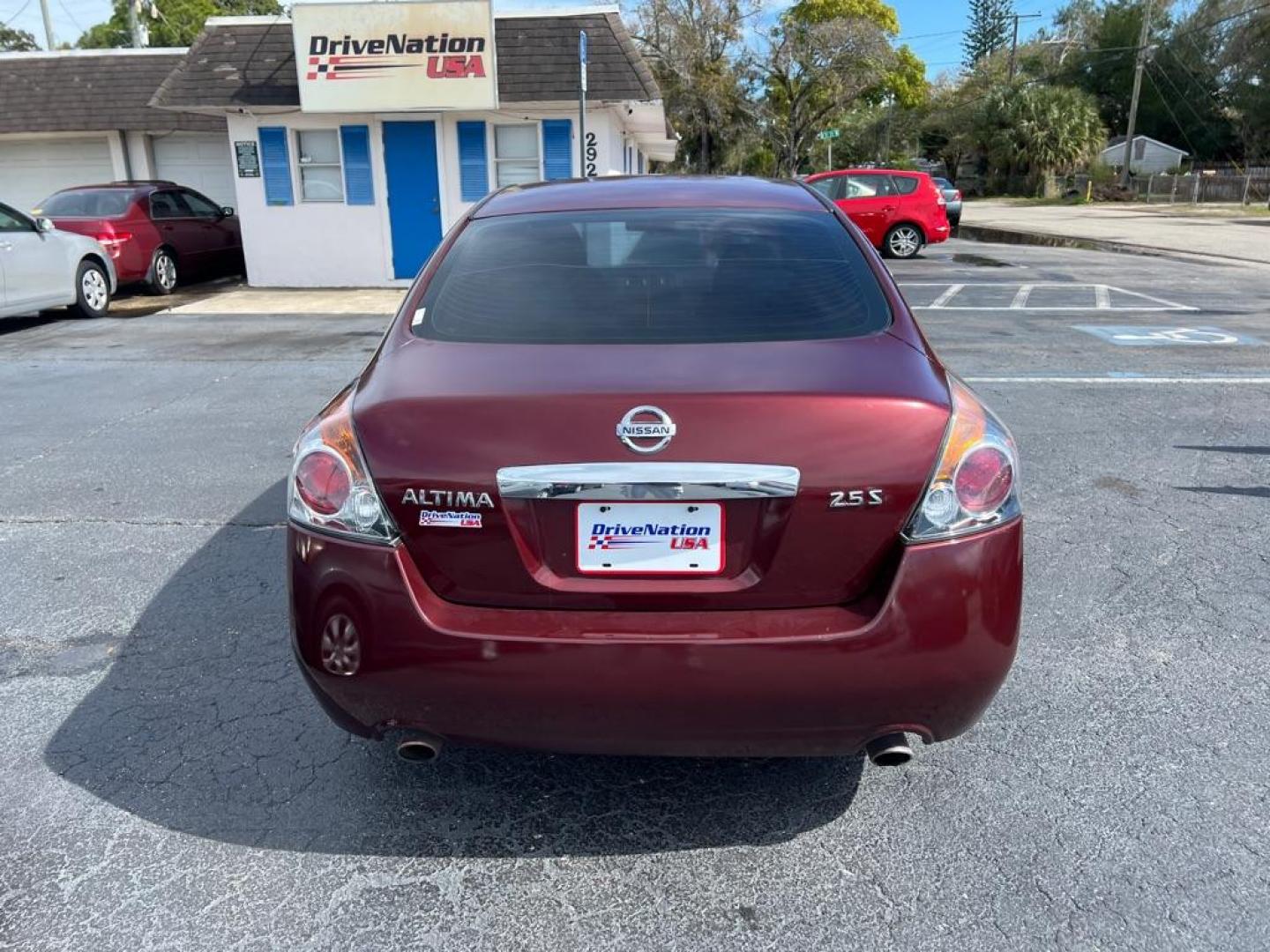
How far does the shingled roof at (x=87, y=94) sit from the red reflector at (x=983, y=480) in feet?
62.6

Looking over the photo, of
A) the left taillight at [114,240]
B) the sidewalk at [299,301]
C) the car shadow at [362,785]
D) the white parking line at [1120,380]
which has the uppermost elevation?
the left taillight at [114,240]

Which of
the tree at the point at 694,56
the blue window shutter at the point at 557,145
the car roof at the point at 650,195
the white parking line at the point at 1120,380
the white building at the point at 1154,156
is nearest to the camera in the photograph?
the car roof at the point at 650,195

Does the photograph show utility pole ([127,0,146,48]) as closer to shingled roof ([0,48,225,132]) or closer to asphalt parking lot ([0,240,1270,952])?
shingled roof ([0,48,225,132])

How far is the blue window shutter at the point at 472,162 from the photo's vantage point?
14.7 meters

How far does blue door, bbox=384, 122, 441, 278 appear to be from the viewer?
14820 mm

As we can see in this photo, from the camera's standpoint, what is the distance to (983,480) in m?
2.35

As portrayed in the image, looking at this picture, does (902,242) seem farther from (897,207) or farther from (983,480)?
(983,480)

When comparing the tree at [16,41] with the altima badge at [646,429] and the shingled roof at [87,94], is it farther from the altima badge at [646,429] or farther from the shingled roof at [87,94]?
the altima badge at [646,429]

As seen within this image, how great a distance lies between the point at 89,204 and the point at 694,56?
1131 inches

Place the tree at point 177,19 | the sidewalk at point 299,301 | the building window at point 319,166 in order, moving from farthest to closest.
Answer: the tree at point 177,19 → the building window at point 319,166 → the sidewalk at point 299,301

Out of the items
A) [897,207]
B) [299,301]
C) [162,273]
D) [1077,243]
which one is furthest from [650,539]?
[1077,243]

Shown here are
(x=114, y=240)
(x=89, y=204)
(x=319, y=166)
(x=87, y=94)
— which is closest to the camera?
(x=114, y=240)

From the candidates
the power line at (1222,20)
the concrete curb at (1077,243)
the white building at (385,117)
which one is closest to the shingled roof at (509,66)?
the white building at (385,117)

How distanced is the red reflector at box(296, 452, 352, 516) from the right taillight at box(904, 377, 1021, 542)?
1324 millimetres
